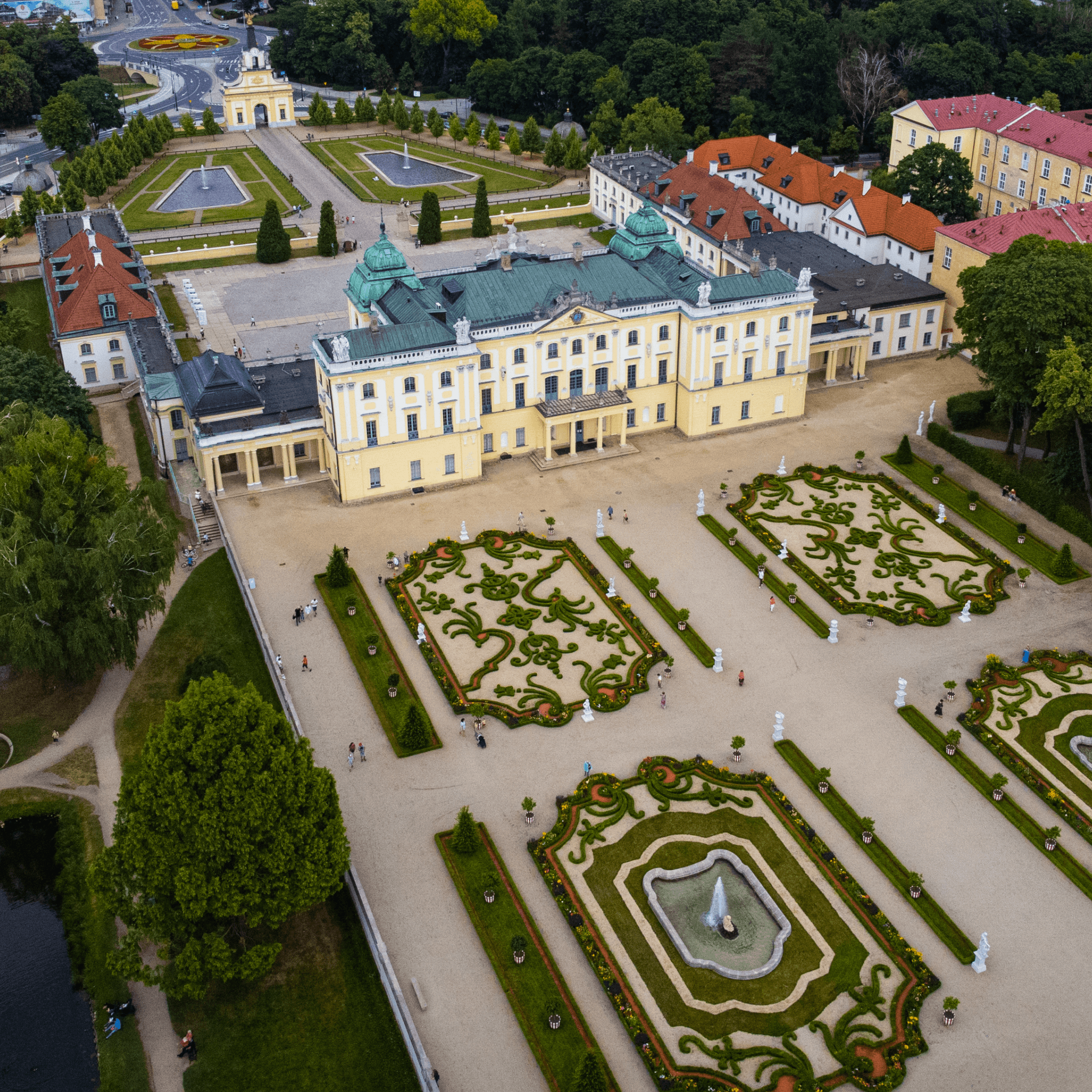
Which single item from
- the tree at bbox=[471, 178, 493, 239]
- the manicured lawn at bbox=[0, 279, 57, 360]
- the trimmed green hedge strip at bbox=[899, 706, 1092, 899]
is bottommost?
the trimmed green hedge strip at bbox=[899, 706, 1092, 899]

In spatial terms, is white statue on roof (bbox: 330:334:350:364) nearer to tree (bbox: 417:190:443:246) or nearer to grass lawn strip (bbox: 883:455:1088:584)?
grass lawn strip (bbox: 883:455:1088:584)

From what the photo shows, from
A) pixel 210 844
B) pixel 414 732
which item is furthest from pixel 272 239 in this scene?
pixel 210 844

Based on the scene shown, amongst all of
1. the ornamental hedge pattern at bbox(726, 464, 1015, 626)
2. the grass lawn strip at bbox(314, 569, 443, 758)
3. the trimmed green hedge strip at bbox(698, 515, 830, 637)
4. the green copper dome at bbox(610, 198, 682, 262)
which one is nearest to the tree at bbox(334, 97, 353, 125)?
the green copper dome at bbox(610, 198, 682, 262)

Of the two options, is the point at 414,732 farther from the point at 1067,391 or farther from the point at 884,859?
the point at 1067,391

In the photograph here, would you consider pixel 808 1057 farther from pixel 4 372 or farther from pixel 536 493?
pixel 4 372

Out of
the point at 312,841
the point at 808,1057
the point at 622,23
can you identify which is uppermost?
the point at 622,23

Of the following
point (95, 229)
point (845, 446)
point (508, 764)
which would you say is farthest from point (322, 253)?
point (508, 764)

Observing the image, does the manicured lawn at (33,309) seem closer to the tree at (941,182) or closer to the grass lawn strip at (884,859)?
the grass lawn strip at (884,859)
